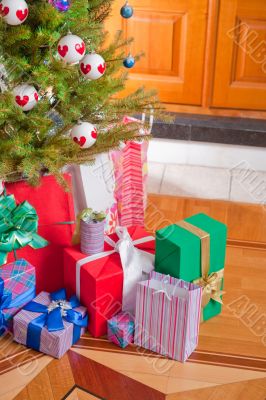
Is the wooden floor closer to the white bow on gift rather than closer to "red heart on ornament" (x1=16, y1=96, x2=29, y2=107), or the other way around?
the white bow on gift

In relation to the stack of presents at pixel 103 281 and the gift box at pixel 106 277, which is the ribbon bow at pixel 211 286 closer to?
the stack of presents at pixel 103 281

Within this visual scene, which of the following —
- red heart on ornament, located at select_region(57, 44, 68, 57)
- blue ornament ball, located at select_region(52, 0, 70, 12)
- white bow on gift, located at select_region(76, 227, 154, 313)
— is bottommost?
white bow on gift, located at select_region(76, 227, 154, 313)

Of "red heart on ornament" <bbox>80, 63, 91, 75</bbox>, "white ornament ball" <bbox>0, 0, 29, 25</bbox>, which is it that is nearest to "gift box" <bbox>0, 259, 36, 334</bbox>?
"red heart on ornament" <bbox>80, 63, 91, 75</bbox>

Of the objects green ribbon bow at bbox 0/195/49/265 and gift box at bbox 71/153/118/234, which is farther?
gift box at bbox 71/153/118/234

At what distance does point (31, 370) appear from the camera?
1.89 metres

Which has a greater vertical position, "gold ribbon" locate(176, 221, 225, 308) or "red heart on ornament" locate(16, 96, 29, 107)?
"red heart on ornament" locate(16, 96, 29, 107)

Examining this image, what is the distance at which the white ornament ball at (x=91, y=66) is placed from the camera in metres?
1.88

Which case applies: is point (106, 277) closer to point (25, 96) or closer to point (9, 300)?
point (9, 300)

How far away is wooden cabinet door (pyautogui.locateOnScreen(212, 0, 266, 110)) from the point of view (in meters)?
3.23

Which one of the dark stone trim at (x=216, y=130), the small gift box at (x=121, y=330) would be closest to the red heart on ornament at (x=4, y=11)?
the small gift box at (x=121, y=330)

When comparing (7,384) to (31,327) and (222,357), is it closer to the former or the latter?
(31,327)

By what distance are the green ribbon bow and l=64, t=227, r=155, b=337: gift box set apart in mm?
189

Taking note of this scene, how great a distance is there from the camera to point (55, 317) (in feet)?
6.27

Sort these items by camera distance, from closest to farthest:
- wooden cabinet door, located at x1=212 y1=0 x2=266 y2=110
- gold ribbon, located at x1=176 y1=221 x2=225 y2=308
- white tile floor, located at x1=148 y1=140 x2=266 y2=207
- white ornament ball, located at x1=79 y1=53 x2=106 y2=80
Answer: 1. white ornament ball, located at x1=79 y1=53 x2=106 y2=80
2. gold ribbon, located at x1=176 y1=221 x2=225 y2=308
3. white tile floor, located at x1=148 y1=140 x2=266 y2=207
4. wooden cabinet door, located at x1=212 y1=0 x2=266 y2=110
